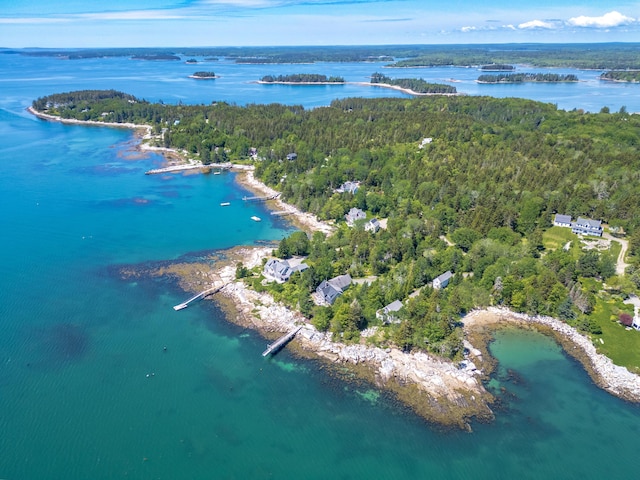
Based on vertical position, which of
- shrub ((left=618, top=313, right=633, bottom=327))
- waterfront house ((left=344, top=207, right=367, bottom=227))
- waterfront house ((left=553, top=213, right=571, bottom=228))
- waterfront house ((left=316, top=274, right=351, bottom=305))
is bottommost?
shrub ((left=618, top=313, right=633, bottom=327))

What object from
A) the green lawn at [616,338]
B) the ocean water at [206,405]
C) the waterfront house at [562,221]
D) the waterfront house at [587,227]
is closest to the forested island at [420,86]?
the waterfront house at [562,221]

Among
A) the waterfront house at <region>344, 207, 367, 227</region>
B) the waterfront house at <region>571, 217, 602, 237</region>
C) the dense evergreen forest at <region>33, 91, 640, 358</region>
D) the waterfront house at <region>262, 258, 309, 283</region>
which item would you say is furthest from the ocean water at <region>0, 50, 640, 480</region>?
the waterfront house at <region>571, 217, 602, 237</region>

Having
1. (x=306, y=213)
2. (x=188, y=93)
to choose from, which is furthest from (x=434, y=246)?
(x=188, y=93)

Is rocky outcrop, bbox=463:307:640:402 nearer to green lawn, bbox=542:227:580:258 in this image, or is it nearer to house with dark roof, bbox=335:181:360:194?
green lawn, bbox=542:227:580:258

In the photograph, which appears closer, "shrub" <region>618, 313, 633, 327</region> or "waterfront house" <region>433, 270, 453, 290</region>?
"shrub" <region>618, 313, 633, 327</region>

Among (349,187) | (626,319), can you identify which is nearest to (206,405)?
(626,319)

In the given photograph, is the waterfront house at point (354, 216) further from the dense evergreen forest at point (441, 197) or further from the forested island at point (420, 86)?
the forested island at point (420, 86)
